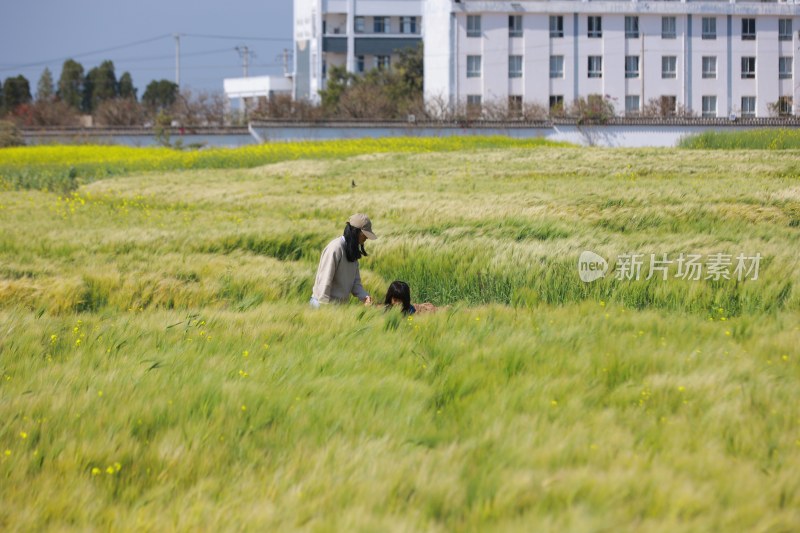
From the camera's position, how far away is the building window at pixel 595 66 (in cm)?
4981

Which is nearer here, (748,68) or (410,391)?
(410,391)

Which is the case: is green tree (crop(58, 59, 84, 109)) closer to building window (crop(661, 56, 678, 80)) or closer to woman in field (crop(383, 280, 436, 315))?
building window (crop(661, 56, 678, 80))

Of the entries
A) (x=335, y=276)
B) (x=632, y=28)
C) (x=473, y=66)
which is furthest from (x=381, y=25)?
(x=335, y=276)

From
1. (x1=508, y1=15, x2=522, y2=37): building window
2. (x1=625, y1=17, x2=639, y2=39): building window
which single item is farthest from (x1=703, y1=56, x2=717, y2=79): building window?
(x1=508, y1=15, x2=522, y2=37): building window

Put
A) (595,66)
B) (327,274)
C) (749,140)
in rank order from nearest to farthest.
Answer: (327,274), (749,140), (595,66)

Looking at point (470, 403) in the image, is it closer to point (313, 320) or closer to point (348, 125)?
point (313, 320)

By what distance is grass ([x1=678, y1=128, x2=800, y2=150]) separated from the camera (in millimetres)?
27602

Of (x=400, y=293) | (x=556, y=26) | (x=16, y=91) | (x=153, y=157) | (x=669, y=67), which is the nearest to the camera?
(x=400, y=293)

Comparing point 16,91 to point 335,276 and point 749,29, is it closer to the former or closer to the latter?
point 749,29

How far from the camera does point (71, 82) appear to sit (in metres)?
75.3

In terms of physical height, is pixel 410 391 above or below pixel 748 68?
below

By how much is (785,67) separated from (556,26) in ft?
41.6

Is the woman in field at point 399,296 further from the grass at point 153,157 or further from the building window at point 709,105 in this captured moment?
the building window at point 709,105

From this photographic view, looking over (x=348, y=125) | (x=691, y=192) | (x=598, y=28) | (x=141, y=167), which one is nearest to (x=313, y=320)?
(x=691, y=192)
